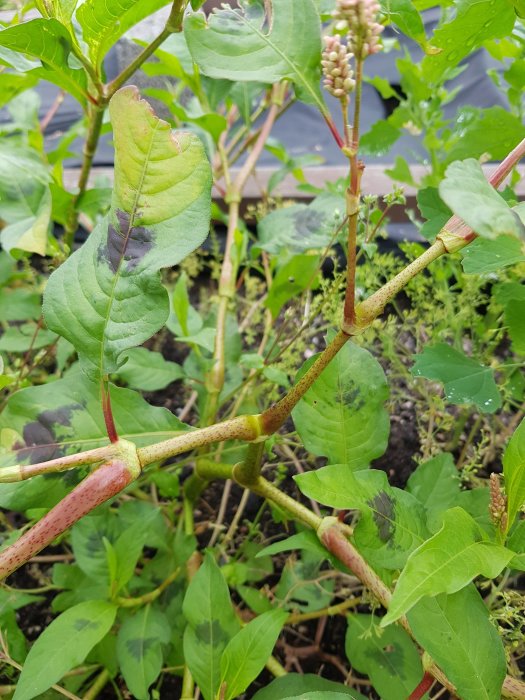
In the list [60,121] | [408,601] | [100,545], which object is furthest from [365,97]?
[408,601]

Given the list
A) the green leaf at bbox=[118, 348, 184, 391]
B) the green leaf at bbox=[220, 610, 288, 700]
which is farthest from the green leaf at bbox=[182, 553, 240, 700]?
the green leaf at bbox=[118, 348, 184, 391]

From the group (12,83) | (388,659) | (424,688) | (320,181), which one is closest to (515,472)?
(424,688)

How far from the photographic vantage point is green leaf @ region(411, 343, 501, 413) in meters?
0.72

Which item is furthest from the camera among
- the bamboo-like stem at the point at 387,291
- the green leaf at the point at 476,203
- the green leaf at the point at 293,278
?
the green leaf at the point at 293,278

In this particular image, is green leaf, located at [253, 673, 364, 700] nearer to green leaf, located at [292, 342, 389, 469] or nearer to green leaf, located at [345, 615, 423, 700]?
green leaf, located at [345, 615, 423, 700]

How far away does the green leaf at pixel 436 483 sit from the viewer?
2.40 feet

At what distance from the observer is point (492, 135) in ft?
2.79

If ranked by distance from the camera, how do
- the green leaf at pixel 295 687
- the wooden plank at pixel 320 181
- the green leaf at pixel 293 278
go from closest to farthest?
1. the green leaf at pixel 295 687
2. the green leaf at pixel 293 278
3. the wooden plank at pixel 320 181

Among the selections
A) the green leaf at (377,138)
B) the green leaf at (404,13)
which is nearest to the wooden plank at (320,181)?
the green leaf at (377,138)

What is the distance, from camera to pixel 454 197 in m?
0.36

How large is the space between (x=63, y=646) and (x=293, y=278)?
613 millimetres

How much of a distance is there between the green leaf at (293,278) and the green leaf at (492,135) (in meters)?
0.26

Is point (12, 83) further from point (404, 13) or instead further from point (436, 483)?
point (436, 483)

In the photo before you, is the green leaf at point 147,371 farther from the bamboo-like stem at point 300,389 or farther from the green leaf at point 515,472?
the green leaf at point 515,472
